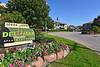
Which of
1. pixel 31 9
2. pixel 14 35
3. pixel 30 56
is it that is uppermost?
pixel 31 9

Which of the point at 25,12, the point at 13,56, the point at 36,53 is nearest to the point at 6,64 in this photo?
the point at 13,56

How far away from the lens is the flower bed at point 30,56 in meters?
7.84

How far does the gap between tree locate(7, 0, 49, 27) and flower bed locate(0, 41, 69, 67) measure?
18.8 meters

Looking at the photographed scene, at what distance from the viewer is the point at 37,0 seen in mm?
32281

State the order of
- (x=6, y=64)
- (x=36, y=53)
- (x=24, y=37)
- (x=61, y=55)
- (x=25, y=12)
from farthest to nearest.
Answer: (x=25, y=12), (x=61, y=55), (x=24, y=37), (x=36, y=53), (x=6, y=64)

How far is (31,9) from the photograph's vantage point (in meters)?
31.8

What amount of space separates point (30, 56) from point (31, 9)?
22.7 meters

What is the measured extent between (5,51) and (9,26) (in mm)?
2504

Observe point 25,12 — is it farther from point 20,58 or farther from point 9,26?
point 20,58

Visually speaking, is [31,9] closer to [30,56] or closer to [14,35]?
[14,35]

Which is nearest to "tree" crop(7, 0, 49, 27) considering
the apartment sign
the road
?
the road

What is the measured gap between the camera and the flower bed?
784cm

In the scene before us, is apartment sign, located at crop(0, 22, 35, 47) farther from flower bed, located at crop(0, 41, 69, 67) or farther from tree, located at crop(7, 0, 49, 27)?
tree, located at crop(7, 0, 49, 27)

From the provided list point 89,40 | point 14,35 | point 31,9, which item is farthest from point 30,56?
point 89,40
